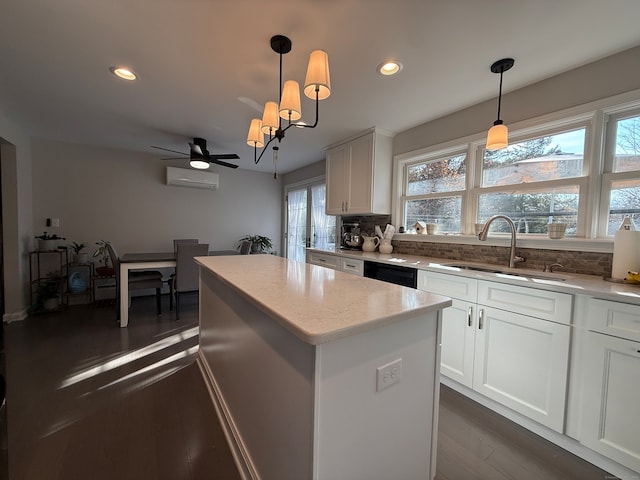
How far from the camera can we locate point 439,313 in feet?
3.48

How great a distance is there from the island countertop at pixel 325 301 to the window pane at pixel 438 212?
5.91ft

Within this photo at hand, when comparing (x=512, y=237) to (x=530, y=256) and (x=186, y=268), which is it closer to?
(x=530, y=256)

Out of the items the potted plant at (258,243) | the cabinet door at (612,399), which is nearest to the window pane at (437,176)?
the cabinet door at (612,399)

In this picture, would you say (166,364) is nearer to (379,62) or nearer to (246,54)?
(246,54)

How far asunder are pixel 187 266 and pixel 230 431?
2.33 m

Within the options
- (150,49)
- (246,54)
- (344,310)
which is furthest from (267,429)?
(150,49)

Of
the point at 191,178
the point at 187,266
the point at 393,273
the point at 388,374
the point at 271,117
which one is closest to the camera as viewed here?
the point at 388,374

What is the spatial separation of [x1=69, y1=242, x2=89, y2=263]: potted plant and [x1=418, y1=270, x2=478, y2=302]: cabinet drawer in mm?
4477

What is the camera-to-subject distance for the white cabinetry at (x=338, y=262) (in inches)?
111

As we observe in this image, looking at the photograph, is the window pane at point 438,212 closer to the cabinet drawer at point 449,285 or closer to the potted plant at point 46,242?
the cabinet drawer at point 449,285

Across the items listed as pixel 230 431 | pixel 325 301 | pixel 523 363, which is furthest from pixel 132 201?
pixel 523 363

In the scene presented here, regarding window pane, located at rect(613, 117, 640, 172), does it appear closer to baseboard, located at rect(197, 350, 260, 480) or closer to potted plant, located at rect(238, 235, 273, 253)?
baseboard, located at rect(197, 350, 260, 480)

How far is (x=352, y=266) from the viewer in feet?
9.53

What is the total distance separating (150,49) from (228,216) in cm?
349
